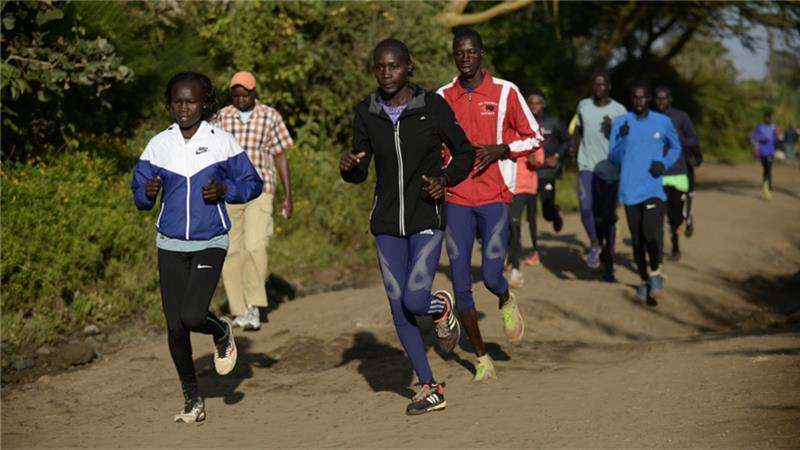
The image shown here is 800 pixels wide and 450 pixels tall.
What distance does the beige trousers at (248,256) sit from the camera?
420 inches

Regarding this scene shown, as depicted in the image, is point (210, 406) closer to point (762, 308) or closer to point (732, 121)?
point (762, 308)

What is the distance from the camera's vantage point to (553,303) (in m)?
11.6

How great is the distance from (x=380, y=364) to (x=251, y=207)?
2.25 meters

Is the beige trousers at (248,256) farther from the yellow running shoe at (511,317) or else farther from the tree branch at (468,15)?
the tree branch at (468,15)

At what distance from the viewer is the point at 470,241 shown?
8.20 meters

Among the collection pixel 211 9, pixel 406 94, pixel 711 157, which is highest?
pixel 211 9

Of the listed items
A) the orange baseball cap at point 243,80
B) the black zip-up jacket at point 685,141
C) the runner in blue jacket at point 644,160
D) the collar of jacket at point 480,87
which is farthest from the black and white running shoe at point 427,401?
the black zip-up jacket at point 685,141

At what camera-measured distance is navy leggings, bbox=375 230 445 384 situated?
728 centimetres

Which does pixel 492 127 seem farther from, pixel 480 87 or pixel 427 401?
pixel 427 401

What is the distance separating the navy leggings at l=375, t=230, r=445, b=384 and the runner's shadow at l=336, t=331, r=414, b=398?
0.82 m

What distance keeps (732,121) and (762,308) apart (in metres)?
27.8

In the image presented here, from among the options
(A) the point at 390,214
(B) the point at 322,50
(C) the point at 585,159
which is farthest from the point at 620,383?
(B) the point at 322,50

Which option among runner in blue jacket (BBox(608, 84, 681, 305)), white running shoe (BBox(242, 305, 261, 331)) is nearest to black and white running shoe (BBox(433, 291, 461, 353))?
white running shoe (BBox(242, 305, 261, 331))

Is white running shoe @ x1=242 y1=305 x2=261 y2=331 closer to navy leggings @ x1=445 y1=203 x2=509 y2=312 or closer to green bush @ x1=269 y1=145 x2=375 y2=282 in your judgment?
green bush @ x1=269 y1=145 x2=375 y2=282
